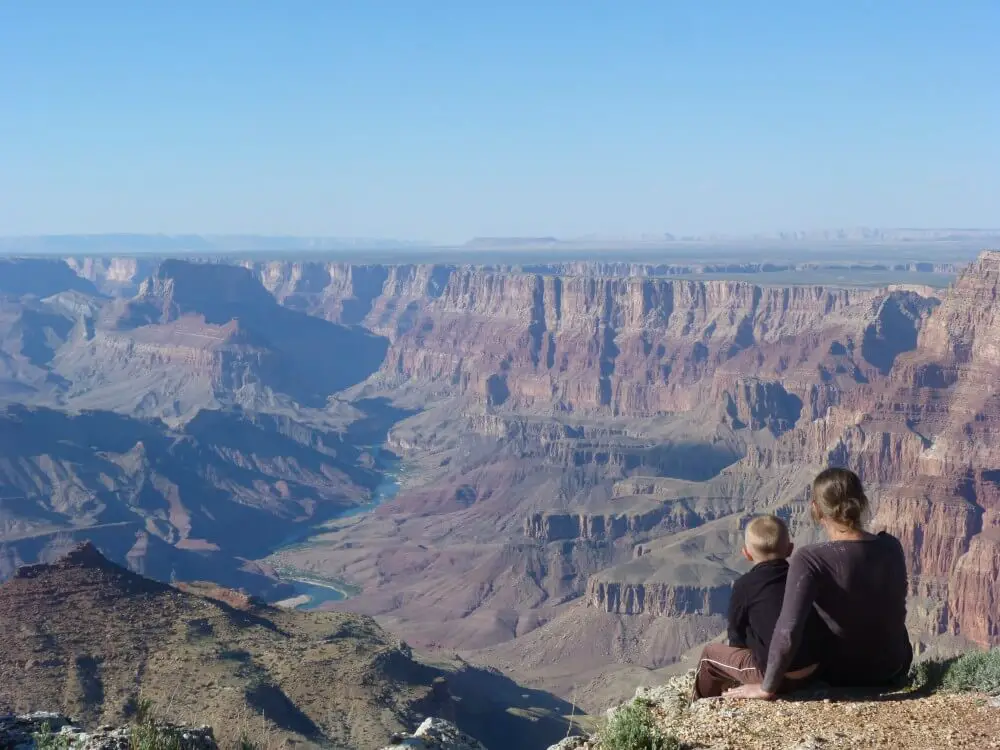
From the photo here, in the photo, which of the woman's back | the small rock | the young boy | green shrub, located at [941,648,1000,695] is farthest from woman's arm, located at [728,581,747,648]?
the small rock

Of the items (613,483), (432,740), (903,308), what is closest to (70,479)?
(613,483)

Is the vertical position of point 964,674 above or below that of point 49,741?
above

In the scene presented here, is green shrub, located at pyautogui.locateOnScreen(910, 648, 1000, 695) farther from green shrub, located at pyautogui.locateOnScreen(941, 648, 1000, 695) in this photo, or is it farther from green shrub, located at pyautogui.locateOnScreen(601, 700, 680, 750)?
green shrub, located at pyautogui.locateOnScreen(601, 700, 680, 750)

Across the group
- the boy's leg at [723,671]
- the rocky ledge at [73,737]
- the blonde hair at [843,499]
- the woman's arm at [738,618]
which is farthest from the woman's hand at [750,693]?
the rocky ledge at [73,737]

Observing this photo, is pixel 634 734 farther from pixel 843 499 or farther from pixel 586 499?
pixel 586 499

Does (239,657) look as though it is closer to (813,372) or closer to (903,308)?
(813,372)

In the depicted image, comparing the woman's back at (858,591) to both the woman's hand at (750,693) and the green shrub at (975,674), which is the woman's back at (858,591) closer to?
the woman's hand at (750,693)

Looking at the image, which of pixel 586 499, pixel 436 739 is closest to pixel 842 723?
pixel 436 739
